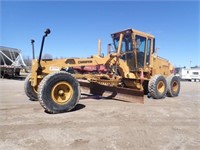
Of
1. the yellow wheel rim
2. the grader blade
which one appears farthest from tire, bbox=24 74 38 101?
the yellow wheel rim

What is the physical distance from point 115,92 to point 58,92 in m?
2.84

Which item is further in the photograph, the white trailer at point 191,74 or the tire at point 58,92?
the white trailer at point 191,74

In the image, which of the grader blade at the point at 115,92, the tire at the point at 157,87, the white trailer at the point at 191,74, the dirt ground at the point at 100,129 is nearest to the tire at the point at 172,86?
the tire at the point at 157,87

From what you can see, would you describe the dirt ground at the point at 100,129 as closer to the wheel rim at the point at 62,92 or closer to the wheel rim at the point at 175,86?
the wheel rim at the point at 62,92

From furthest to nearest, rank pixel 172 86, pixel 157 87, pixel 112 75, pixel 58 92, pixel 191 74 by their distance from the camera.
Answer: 1. pixel 191 74
2. pixel 172 86
3. pixel 157 87
4. pixel 112 75
5. pixel 58 92

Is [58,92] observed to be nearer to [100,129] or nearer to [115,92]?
[100,129]

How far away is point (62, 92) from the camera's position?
6.47 metres

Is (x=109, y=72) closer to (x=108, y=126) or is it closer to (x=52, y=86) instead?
(x=52, y=86)

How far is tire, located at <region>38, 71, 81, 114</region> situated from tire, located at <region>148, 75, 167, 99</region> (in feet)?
12.5

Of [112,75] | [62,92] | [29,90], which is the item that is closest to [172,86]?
[112,75]

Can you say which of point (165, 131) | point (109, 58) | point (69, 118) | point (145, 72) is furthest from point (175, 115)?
point (145, 72)

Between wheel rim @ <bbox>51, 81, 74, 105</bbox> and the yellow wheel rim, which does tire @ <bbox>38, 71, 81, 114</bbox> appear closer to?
wheel rim @ <bbox>51, 81, 74, 105</bbox>

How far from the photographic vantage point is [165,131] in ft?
15.5

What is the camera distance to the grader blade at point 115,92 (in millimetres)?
7784
